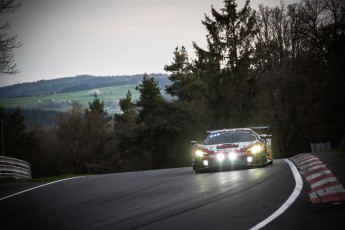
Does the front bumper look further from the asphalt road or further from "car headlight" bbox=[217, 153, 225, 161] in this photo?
the asphalt road

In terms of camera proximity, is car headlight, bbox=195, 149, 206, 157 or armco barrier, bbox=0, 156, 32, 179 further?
armco barrier, bbox=0, 156, 32, 179

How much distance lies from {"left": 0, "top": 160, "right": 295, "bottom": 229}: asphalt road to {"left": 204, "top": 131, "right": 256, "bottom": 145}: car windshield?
3.28 meters

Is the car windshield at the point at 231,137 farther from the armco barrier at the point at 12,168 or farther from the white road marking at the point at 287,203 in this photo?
the armco barrier at the point at 12,168

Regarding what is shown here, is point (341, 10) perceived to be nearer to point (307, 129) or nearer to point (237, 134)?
point (307, 129)

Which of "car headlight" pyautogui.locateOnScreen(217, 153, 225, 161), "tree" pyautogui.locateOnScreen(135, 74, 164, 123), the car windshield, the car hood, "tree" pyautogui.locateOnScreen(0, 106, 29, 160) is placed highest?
"tree" pyautogui.locateOnScreen(135, 74, 164, 123)

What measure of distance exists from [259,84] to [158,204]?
3227 centimetres

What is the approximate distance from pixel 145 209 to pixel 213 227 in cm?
220

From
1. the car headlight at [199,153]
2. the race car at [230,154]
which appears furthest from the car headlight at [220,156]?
the car headlight at [199,153]

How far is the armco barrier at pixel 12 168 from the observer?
66.0 feet

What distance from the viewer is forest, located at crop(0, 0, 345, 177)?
39.8 meters

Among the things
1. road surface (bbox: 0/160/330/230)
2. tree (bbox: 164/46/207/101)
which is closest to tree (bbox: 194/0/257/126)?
tree (bbox: 164/46/207/101)

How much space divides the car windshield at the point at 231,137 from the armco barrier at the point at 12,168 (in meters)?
9.20

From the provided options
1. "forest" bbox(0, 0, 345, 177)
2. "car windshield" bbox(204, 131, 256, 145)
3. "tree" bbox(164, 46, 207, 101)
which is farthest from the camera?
"tree" bbox(164, 46, 207, 101)

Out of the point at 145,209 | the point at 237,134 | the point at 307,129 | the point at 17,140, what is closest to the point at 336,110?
the point at 307,129
